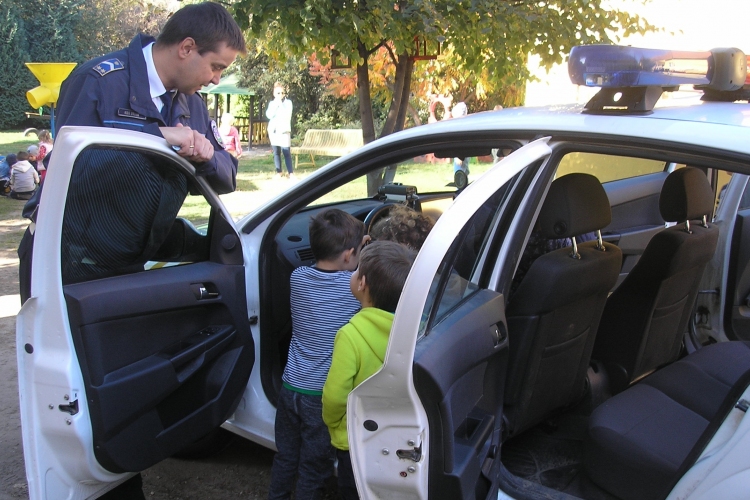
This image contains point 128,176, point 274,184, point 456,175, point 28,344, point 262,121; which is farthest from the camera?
point 262,121

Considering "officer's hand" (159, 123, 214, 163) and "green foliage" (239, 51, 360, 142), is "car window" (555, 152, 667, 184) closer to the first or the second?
"officer's hand" (159, 123, 214, 163)

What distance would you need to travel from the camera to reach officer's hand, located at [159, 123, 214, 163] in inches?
88.3

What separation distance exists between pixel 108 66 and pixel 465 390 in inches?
61.8

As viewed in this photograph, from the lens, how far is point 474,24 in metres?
5.13

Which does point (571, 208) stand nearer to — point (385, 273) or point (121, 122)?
point (385, 273)

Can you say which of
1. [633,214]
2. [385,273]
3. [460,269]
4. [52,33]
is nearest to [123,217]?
[385,273]

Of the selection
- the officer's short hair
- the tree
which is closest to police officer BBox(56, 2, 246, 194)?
the officer's short hair

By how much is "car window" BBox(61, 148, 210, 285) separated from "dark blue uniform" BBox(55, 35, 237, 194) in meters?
0.13

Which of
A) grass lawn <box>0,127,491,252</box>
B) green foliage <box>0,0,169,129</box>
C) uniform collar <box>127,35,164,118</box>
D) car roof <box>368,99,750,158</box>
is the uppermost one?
green foliage <box>0,0,169,129</box>

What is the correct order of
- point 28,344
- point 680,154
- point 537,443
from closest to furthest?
point 680,154
point 28,344
point 537,443

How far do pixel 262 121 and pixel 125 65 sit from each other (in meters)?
21.1

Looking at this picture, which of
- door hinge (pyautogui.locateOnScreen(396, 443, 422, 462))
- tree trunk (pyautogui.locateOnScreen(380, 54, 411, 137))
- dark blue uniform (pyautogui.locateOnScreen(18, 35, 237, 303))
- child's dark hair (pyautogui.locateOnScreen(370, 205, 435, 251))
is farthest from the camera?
tree trunk (pyautogui.locateOnScreen(380, 54, 411, 137))

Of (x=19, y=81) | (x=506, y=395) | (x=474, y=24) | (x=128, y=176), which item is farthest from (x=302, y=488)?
(x=19, y=81)

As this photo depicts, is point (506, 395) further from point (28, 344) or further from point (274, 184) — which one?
point (274, 184)
